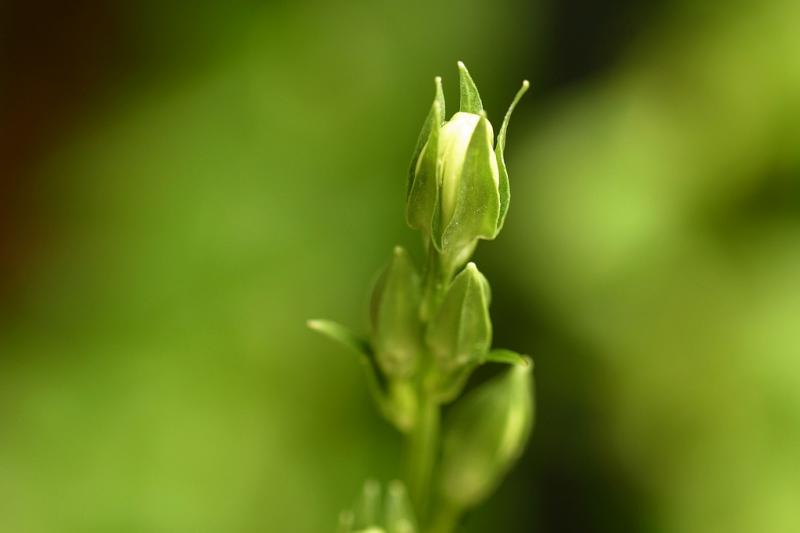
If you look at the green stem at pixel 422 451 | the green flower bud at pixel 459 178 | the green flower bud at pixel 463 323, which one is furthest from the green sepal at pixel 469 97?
the green stem at pixel 422 451

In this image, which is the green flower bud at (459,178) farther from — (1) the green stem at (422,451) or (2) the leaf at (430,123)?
(1) the green stem at (422,451)

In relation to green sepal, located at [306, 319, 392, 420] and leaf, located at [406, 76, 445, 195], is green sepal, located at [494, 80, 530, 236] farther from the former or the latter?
green sepal, located at [306, 319, 392, 420]

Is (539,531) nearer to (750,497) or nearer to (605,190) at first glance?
(750,497)

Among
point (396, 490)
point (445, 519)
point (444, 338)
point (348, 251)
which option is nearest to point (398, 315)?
point (444, 338)

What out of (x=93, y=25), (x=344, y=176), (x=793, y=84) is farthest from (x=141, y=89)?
(x=793, y=84)

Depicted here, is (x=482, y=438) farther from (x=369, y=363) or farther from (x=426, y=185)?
(x=426, y=185)

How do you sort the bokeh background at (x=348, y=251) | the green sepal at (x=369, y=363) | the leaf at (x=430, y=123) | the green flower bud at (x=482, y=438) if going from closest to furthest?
the leaf at (x=430, y=123) < the green sepal at (x=369, y=363) < the green flower bud at (x=482, y=438) < the bokeh background at (x=348, y=251)
